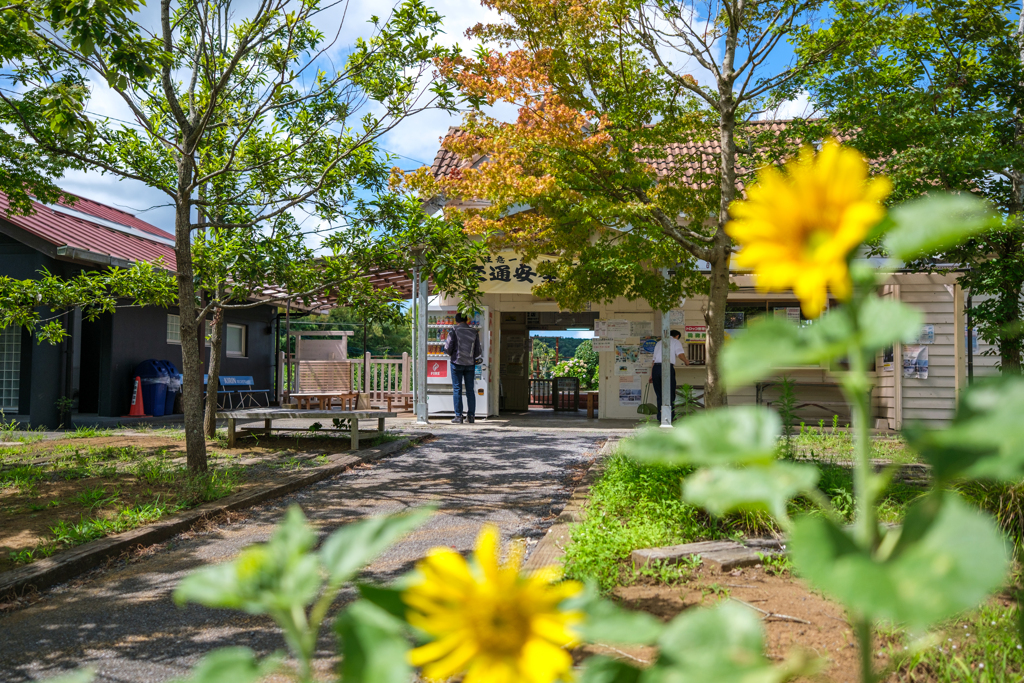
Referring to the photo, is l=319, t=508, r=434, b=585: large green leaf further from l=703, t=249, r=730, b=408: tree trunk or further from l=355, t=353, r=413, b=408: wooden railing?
l=355, t=353, r=413, b=408: wooden railing

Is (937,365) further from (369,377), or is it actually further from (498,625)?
(498,625)

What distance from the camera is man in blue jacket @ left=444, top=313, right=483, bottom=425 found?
1180 cm

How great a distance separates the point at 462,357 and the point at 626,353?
3201 mm

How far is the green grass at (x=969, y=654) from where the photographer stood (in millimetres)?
2070

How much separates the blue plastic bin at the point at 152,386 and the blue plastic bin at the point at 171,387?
16cm

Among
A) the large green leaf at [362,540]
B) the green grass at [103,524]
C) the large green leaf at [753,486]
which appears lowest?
the green grass at [103,524]

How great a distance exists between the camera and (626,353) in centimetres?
1296

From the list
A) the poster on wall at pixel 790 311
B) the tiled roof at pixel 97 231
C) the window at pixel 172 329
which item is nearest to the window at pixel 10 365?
the tiled roof at pixel 97 231

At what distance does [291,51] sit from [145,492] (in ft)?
14.4

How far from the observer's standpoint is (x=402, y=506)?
17.6ft

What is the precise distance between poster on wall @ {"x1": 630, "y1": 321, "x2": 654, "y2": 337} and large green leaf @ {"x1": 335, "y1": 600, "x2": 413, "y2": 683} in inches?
500

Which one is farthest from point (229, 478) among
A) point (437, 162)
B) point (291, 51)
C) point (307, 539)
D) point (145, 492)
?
point (437, 162)

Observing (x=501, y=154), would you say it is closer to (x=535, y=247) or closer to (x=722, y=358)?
(x=535, y=247)

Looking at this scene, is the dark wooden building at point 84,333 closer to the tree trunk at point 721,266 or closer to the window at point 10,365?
the window at point 10,365
